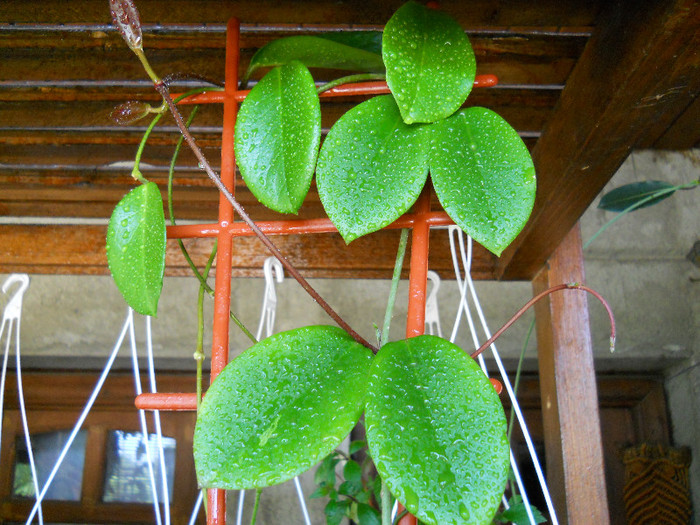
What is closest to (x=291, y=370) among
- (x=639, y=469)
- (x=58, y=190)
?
(x=58, y=190)

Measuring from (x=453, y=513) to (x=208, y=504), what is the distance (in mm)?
228

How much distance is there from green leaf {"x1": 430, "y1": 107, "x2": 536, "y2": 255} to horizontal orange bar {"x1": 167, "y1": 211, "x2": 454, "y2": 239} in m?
0.05

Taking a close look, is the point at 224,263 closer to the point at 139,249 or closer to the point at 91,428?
the point at 139,249

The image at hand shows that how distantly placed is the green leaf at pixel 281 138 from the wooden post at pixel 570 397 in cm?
58

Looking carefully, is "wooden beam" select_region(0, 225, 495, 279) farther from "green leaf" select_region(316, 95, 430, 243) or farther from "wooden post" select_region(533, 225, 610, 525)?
"green leaf" select_region(316, 95, 430, 243)

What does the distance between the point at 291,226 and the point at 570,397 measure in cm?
60

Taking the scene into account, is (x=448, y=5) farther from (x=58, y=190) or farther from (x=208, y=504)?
(x=58, y=190)

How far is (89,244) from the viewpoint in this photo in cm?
123

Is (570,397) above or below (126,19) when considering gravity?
below

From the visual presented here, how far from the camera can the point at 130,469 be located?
6.89 ft

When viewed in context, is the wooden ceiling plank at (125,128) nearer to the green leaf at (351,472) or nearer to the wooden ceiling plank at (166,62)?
the wooden ceiling plank at (166,62)

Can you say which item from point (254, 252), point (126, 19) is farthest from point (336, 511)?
point (126, 19)

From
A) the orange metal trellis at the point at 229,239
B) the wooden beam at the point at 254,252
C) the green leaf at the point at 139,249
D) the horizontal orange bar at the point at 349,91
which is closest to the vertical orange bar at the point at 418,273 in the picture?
the orange metal trellis at the point at 229,239

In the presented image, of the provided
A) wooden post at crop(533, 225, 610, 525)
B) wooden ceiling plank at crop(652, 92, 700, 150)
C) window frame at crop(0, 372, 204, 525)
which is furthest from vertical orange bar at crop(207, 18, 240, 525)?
window frame at crop(0, 372, 204, 525)
